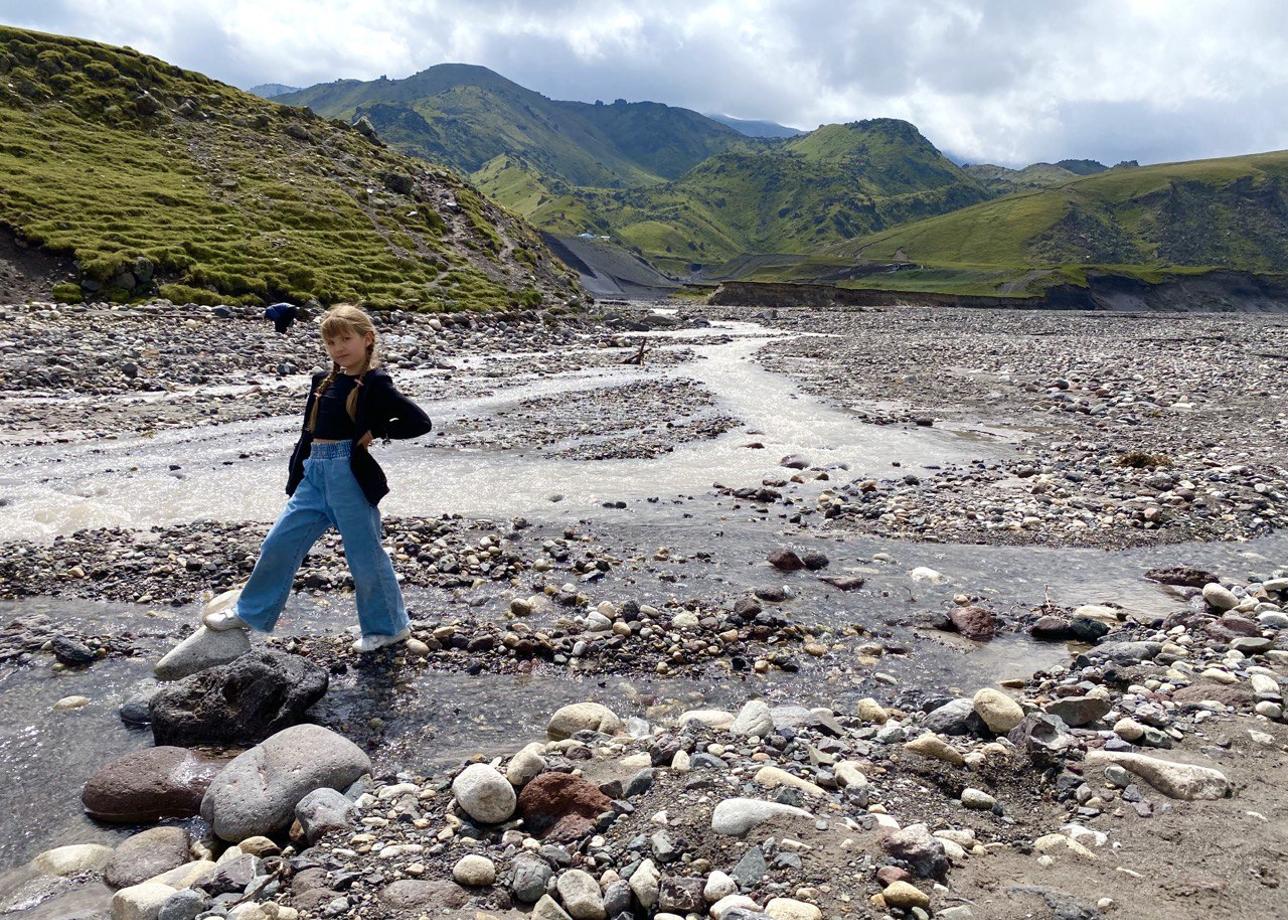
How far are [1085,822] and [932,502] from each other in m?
11.3

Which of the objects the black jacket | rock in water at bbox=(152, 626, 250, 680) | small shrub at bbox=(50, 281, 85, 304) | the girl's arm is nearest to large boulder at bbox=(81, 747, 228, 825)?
rock in water at bbox=(152, 626, 250, 680)

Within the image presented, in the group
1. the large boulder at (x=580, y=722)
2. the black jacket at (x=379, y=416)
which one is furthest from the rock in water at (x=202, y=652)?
the large boulder at (x=580, y=722)

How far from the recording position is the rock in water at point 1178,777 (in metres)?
5.43

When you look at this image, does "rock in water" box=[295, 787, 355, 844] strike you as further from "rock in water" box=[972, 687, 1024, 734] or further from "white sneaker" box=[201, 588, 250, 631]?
"rock in water" box=[972, 687, 1024, 734]

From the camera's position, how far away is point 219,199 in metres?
67.3

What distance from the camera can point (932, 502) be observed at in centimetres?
1609

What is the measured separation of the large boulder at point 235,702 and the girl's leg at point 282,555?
35.5 inches

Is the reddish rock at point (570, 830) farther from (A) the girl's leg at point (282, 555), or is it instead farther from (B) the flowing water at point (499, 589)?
(A) the girl's leg at point (282, 555)

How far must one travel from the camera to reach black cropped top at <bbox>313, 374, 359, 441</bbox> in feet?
26.6

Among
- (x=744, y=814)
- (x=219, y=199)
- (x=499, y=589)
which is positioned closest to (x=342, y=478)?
(x=499, y=589)

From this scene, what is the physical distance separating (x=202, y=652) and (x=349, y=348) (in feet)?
11.5

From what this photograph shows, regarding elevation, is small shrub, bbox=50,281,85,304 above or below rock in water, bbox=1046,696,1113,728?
above

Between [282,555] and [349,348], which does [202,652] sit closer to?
[282,555]

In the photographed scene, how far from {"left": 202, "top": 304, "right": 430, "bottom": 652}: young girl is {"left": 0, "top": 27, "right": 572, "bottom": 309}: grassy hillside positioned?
43727 mm
